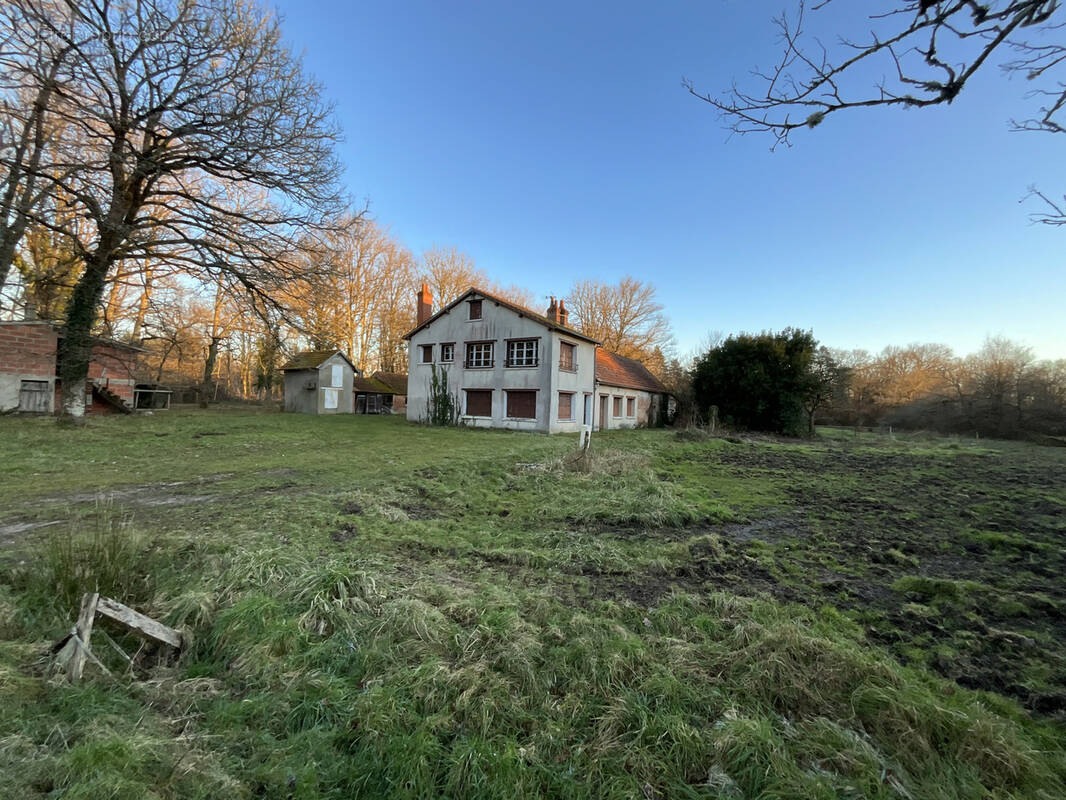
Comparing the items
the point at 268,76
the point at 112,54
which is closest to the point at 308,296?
the point at 268,76

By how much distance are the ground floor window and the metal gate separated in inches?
973

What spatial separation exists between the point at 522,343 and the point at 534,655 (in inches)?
848

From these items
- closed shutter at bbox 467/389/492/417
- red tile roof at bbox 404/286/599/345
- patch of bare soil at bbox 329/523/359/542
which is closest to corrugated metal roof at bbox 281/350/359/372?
red tile roof at bbox 404/286/599/345

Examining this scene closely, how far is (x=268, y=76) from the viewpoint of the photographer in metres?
12.7

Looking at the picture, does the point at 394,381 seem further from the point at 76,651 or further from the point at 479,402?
the point at 76,651

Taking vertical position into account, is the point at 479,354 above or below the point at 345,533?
above

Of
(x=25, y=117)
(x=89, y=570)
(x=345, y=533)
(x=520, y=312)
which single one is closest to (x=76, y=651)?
(x=89, y=570)

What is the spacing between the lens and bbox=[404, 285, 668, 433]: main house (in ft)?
76.3

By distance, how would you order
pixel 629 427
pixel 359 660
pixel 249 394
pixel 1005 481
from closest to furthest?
pixel 359 660
pixel 1005 481
pixel 629 427
pixel 249 394

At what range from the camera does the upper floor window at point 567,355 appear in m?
23.9

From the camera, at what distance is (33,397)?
20.3 m

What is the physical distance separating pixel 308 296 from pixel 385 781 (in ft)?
52.6

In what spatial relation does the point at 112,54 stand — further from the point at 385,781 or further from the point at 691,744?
the point at 691,744

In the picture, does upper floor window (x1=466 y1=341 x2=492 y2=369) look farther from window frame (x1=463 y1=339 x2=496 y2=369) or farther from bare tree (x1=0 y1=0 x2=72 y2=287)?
bare tree (x1=0 y1=0 x2=72 y2=287)
